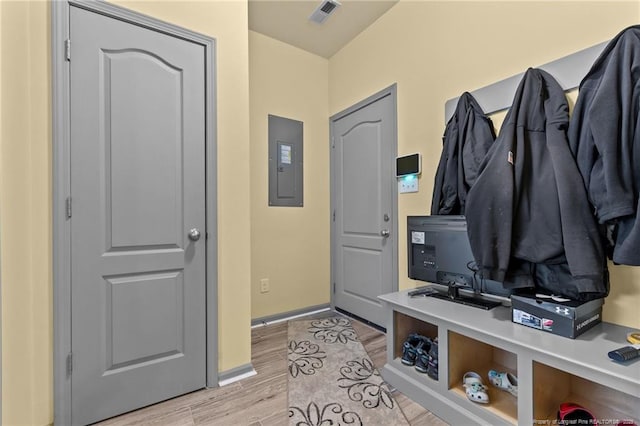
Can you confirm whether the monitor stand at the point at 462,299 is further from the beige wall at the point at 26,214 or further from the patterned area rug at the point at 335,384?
the beige wall at the point at 26,214

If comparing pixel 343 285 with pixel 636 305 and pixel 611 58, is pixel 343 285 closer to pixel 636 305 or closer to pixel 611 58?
pixel 636 305

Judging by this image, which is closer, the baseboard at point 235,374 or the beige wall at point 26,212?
the beige wall at point 26,212

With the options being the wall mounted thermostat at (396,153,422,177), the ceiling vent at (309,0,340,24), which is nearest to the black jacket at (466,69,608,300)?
the wall mounted thermostat at (396,153,422,177)

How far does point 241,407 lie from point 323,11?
2903mm

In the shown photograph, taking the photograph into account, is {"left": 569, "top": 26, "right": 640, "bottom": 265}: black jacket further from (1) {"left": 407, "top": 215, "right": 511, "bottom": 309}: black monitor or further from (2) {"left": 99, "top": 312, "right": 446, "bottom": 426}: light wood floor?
(2) {"left": 99, "top": 312, "right": 446, "bottom": 426}: light wood floor

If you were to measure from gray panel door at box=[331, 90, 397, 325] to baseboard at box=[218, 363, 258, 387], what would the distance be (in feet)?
3.94

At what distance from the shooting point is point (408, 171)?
228 cm

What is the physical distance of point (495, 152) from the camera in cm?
147

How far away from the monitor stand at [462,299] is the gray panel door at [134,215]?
146 cm

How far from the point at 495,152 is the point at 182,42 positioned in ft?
5.99

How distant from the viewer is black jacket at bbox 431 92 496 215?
174 centimetres

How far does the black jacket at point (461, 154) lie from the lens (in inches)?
68.6

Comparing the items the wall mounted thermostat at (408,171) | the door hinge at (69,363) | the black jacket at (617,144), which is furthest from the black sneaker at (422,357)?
the door hinge at (69,363)

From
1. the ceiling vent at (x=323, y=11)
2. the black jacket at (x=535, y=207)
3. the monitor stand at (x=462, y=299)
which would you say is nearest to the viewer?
the black jacket at (x=535, y=207)
